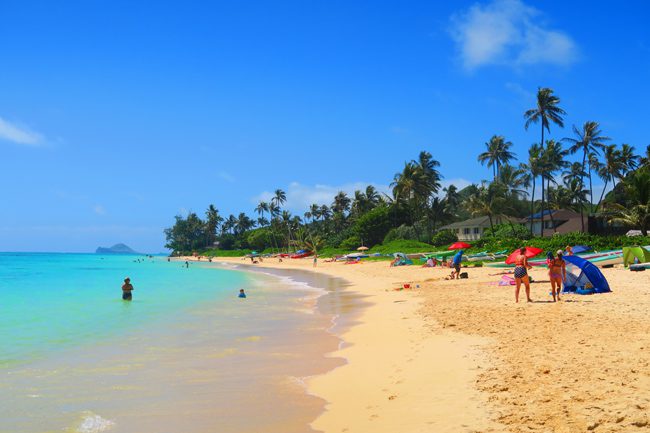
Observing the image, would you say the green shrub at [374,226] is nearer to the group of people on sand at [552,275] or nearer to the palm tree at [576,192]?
the palm tree at [576,192]

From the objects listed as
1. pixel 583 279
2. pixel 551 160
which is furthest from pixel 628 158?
pixel 583 279

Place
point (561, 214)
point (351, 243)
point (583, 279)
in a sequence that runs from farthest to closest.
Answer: point (351, 243)
point (561, 214)
point (583, 279)

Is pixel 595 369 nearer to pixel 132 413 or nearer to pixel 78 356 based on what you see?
pixel 132 413

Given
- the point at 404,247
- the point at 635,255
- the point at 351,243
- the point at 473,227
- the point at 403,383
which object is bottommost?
the point at 403,383

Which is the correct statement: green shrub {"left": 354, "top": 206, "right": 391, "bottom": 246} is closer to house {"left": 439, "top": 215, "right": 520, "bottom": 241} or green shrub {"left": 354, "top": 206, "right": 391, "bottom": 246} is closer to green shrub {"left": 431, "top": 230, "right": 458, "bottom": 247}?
house {"left": 439, "top": 215, "right": 520, "bottom": 241}

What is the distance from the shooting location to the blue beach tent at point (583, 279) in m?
14.9

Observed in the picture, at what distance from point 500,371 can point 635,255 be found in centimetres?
2032

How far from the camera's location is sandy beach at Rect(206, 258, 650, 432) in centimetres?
523

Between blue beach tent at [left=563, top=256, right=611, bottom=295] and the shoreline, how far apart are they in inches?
225

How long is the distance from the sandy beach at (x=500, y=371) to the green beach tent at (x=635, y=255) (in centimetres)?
1090

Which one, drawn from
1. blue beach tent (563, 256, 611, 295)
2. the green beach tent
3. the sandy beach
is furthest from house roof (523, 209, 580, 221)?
Result: the sandy beach

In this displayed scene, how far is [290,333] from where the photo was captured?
42.9 ft

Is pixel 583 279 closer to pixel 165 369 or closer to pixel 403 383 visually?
pixel 403 383

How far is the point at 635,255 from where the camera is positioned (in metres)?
23.3
